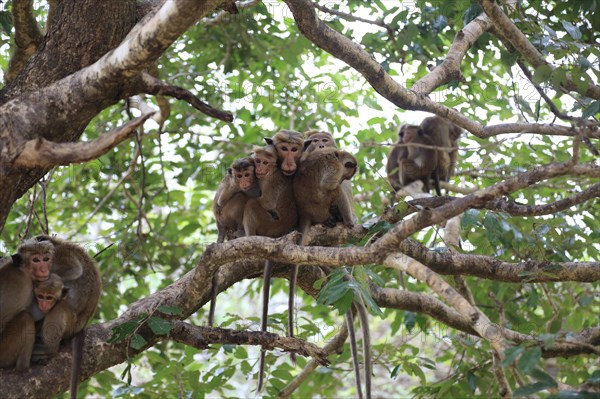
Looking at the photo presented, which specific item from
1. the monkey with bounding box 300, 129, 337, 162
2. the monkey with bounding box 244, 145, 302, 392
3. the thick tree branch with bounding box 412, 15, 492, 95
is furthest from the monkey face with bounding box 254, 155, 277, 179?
the thick tree branch with bounding box 412, 15, 492, 95

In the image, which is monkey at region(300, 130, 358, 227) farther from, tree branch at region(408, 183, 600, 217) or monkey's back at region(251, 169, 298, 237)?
tree branch at region(408, 183, 600, 217)

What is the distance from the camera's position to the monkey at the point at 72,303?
456 cm

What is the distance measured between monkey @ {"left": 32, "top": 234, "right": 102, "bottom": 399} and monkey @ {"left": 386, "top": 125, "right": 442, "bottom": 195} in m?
4.73

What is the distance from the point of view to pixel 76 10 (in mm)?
4617

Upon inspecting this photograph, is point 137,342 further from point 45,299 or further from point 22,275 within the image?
point 22,275

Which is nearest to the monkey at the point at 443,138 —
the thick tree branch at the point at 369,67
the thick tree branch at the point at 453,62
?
the thick tree branch at the point at 453,62

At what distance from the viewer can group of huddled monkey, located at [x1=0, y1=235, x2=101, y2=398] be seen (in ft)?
14.6

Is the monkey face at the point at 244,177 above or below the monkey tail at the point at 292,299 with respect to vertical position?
above

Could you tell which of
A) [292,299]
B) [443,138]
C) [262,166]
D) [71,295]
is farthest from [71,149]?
[443,138]

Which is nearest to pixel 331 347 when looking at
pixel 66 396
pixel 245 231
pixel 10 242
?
pixel 245 231

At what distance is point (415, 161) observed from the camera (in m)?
9.10

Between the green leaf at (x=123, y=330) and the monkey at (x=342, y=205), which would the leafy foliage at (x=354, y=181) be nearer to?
the monkey at (x=342, y=205)

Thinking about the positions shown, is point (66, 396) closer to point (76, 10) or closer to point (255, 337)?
point (255, 337)

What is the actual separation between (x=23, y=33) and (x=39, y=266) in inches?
79.1
